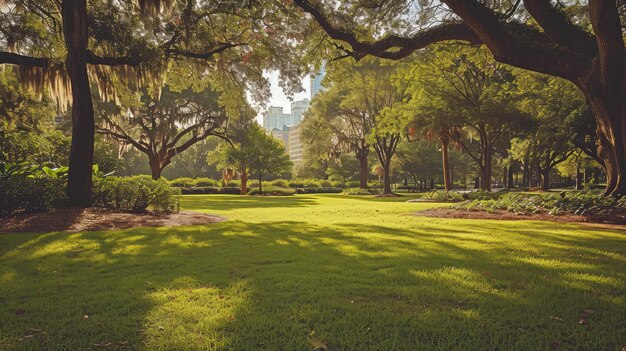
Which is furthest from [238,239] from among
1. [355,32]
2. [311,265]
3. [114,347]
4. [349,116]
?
[349,116]

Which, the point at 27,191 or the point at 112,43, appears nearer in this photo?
the point at 27,191

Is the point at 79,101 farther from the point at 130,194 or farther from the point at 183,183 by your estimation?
the point at 183,183

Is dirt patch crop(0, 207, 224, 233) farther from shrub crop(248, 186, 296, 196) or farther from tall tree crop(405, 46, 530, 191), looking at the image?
shrub crop(248, 186, 296, 196)

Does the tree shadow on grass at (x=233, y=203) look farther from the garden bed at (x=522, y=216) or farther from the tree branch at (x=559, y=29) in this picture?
the tree branch at (x=559, y=29)

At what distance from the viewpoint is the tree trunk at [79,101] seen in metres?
11.3

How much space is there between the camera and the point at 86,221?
30.7 ft

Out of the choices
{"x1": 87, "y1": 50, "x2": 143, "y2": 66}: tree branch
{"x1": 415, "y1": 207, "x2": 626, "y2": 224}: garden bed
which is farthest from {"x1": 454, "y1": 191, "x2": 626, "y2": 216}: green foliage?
{"x1": 87, "y1": 50, "x2": 143, "y2": 66}: tree branch

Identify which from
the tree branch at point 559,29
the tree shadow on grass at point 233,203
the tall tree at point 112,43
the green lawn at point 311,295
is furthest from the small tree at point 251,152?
the tree branch at point 559,29

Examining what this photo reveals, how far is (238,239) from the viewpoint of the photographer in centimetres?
788

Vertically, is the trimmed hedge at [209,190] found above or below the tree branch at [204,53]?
below

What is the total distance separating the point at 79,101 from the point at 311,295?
1163 cm

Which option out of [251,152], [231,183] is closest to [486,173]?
[251,152]

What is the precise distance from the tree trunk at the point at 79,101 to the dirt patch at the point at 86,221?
1.09 meters

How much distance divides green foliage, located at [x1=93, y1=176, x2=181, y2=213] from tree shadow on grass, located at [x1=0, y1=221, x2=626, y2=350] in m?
4.84
